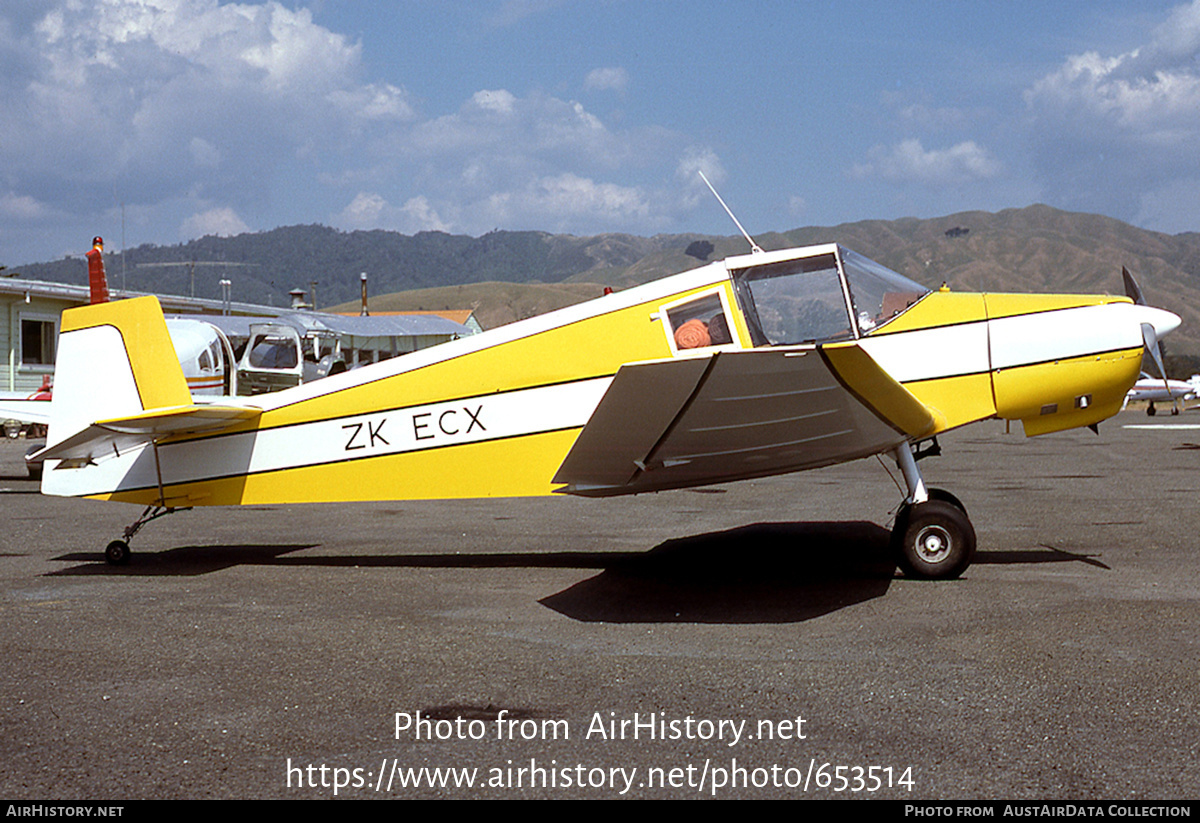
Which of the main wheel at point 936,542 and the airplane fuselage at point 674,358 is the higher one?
the airplane fuselage at point 674,358

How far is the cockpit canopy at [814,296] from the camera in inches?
273

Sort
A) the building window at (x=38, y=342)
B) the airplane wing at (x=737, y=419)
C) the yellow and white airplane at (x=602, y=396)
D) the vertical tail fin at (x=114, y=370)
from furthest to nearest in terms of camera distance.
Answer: the building window at (x=38, y=342), the vertical tail fin at (x=114, y=370), the yellow and white airplane at (x=602, y=396), the airplane wing at (x=737, y=419)

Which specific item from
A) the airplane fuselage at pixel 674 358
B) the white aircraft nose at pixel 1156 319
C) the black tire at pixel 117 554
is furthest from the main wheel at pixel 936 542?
the black tire at pixel 117 554

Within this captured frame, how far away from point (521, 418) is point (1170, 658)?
433cm

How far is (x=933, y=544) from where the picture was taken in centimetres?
661

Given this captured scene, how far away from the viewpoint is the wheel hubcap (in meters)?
6.59

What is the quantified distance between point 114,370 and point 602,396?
4.31 m

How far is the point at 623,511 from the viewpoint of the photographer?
36.7 feet

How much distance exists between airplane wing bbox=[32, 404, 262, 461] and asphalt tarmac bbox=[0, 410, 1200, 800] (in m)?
0.97

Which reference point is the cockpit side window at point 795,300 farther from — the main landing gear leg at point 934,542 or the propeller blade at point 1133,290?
the propeller blade at point 1133,290

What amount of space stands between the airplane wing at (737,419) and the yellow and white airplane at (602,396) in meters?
0.02

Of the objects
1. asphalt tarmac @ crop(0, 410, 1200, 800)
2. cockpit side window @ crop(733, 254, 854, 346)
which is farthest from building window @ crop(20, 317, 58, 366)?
cockpit side window @ crop(733, 254, 854, 346)

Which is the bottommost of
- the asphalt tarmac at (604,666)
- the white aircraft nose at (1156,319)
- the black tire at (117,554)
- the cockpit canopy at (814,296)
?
the asphalt tarmac at (604,666)

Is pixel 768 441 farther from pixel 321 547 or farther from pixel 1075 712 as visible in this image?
pixel 321 547
